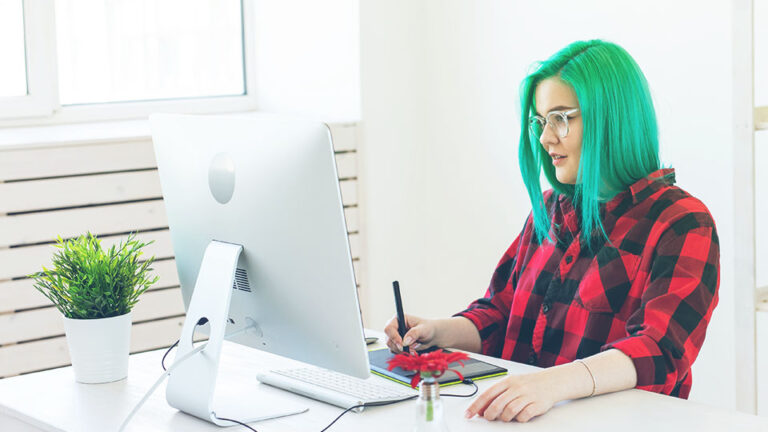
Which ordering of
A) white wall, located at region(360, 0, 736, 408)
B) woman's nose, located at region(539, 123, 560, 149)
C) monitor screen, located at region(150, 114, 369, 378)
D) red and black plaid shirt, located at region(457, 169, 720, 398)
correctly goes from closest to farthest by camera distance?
monitor screen, located at region(150, 114, 369, 378)
red and black plaid shirt, located at region(457, 169, 720, 398)
woman's nose, located at region(539, 123, 560, 149)
white wall, located at region(360, 0, 736, 408)

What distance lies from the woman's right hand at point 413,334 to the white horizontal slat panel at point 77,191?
1.31m

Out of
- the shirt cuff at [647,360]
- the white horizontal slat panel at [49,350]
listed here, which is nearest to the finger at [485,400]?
the shirt cuff at [647,360]

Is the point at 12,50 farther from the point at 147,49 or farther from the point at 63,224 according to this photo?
the point at 63,224

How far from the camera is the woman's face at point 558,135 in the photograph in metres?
1.87

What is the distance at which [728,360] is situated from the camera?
2.61 meters

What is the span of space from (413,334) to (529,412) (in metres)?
0.49

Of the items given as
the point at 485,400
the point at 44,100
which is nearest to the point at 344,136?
the point at 44,100

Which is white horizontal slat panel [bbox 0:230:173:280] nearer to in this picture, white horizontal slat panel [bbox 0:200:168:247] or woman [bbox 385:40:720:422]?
white horizontal slat panel [bbox 0:200:168:247]

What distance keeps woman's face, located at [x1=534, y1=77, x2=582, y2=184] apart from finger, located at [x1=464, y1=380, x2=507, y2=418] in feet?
1.84

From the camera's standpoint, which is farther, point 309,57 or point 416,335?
point 309,57

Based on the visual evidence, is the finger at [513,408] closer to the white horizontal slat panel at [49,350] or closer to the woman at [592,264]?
the woman at [592,264]

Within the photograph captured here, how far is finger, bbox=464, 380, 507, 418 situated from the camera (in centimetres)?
149

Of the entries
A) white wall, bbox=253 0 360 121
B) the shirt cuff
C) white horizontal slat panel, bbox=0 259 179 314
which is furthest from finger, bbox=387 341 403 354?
white wall, bbox=253 0 360 121

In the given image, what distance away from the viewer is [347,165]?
10.9ft
